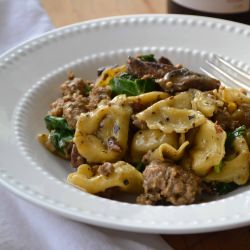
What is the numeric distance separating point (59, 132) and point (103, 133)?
0.15 meters

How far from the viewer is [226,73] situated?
71.6 inches

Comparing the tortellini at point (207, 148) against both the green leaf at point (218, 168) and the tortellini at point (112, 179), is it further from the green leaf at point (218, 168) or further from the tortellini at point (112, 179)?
the tortellini at point (112, 179)

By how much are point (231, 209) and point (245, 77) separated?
63 centimetres

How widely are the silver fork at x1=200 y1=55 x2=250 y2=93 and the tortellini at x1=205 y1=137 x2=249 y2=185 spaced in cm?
35

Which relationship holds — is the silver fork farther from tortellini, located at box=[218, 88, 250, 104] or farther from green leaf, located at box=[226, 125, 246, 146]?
green leaf, located at box=[226, 125, 246, 146]

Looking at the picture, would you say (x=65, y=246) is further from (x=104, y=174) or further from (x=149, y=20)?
(x=149, y=20)

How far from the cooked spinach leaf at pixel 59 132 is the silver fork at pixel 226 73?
50 centimetres

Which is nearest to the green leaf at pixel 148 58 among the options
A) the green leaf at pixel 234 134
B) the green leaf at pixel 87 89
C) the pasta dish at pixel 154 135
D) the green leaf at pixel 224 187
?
the pasta dish at pixel 154 135

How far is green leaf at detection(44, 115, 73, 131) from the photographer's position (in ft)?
5.36

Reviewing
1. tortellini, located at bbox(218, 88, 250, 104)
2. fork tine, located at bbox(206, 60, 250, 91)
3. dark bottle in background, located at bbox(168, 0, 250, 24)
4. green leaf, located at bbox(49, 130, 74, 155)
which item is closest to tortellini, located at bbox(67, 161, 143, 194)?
green leaf, located at bbox(49, 130, 74, 155)

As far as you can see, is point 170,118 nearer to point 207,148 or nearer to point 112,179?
point 207,148

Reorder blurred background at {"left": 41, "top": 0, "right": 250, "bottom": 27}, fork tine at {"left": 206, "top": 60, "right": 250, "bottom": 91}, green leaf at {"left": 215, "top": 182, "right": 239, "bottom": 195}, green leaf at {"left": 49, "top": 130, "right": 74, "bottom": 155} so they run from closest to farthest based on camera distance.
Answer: green leaf at {"left": 215, "top": 182, "right": 239, "bottom": 195} < green leaf at {"left": 49, "top": 130, "right": 74, "bottom": 155} < fork tine at {"left": 206, "top": 60, "right": 250, "bottom": 91} < blurred background at {"left": 41, "top": 0, "right": 250, "bottom": 27}

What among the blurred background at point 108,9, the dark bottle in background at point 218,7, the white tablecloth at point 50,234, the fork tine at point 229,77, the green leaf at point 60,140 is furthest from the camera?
the blurred background at point 108,9

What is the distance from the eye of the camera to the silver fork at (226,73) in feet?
5.83
